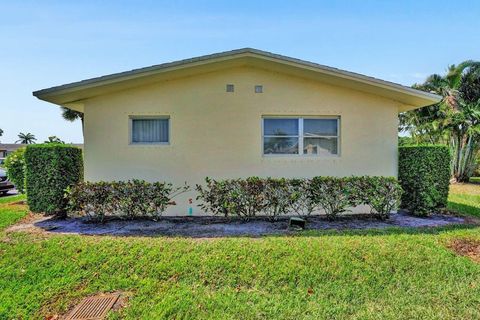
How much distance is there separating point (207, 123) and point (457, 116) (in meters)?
15.6

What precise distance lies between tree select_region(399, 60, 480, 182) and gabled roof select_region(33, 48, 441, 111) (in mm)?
11267

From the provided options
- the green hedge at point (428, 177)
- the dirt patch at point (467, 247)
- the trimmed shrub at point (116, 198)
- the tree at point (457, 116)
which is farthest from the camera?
the tree at point (457, 116)

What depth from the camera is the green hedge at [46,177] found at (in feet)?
22.7

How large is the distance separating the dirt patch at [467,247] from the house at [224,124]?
315 centimetres

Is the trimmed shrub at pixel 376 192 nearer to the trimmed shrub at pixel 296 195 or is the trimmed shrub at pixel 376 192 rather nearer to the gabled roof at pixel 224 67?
the trimmed shrub at pixel 296 195

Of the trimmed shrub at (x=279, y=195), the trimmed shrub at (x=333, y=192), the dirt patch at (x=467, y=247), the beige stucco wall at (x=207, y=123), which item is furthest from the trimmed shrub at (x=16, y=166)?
the dirt patch at (x=467, y=247)

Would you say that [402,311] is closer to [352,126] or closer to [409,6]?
[352,126]

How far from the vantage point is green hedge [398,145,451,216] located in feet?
24.1

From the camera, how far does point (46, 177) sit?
6926 mm

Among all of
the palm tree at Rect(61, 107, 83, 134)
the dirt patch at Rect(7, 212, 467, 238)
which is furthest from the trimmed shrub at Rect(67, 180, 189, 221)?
the palm tree at Rect(61, 107, 83, 134)

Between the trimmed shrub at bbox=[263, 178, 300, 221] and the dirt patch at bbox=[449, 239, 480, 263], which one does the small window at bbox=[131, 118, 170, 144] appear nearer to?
the trimmed shrub at bbox=[263, 178, 300, 221]

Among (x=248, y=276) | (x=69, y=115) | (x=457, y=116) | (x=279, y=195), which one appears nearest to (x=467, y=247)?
(x=279, y=195)

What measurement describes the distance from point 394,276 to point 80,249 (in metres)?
5.12

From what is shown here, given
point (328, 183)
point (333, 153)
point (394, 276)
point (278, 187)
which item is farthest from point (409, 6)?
point (394, 276)
